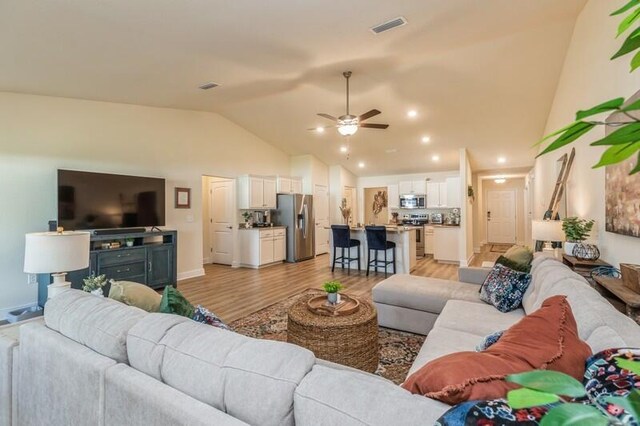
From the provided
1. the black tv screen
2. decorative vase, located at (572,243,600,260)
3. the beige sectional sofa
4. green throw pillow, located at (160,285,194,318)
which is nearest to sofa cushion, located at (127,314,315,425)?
the beige sectional sofa

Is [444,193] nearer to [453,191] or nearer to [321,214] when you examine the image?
[453,191]

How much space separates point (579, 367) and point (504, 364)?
0.24m

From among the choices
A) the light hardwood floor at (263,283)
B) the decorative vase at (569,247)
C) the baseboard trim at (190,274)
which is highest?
the decorative vase at (569,247)

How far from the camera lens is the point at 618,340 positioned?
1.15 metres

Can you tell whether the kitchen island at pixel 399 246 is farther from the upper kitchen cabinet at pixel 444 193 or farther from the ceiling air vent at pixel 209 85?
the ceiling air vent at pixel 209 85

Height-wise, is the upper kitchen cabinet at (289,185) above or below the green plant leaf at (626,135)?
above

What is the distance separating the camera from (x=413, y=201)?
8484 millimetres

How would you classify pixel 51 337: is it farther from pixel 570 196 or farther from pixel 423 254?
pixel 423 254

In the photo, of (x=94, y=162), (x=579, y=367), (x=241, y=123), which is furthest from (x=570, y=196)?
(x=94, y=162)

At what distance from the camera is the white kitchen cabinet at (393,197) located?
28.6 feet

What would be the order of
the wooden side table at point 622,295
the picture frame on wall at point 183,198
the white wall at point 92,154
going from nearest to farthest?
the wooden side table at point 622,295, the white wall at point 92,154, the picture frame on wall at point 183,198

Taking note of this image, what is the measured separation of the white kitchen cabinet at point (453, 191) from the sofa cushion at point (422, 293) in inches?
194

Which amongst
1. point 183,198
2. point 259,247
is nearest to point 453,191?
point 259,247

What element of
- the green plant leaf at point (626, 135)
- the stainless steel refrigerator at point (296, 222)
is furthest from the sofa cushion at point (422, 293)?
the stainless steel refrigerator at point (296, 222)
